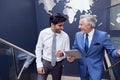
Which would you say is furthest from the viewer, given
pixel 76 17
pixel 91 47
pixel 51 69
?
pixel 76 17

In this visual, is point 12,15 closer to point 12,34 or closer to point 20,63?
point 12,34

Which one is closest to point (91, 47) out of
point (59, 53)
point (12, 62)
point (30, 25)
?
point (59, 53)

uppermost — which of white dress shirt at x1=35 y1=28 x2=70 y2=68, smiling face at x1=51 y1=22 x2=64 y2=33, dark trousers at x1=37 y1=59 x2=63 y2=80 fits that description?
smiling face at x1=51 y1=22 x2=64 y2=33

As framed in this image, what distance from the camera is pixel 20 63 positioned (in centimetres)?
351

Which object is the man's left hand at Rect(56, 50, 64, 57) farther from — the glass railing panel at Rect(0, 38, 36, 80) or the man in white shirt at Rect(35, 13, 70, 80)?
the glass railing panel at Rect(0, 38, 36, 80)

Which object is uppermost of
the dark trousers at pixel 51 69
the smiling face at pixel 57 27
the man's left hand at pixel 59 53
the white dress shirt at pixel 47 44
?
the smiling face at pixel 57 27

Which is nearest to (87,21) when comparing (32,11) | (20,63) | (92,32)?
(92,32)

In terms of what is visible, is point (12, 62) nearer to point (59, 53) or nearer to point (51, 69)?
point (51, 69)

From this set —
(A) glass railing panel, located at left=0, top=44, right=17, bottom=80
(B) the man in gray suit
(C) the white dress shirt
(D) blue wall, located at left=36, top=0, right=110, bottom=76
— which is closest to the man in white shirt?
(C) the white dress shirt

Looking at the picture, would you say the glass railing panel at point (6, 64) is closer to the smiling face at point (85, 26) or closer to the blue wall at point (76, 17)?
the smiling face at point (85, 26)

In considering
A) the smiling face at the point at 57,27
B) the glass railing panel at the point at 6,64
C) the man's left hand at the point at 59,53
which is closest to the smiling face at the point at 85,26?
the smiling face at the point at 57,27

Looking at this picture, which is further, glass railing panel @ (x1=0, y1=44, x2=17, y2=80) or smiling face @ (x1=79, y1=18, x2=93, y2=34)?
glass railing panel @ (x1=0, y1=44, x2=17, y2=80)

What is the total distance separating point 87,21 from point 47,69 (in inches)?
35.1

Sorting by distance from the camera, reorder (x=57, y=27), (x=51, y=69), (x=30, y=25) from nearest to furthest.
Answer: (x=57, y=27) → (x=51, y=69) → (x=30, y=25)
